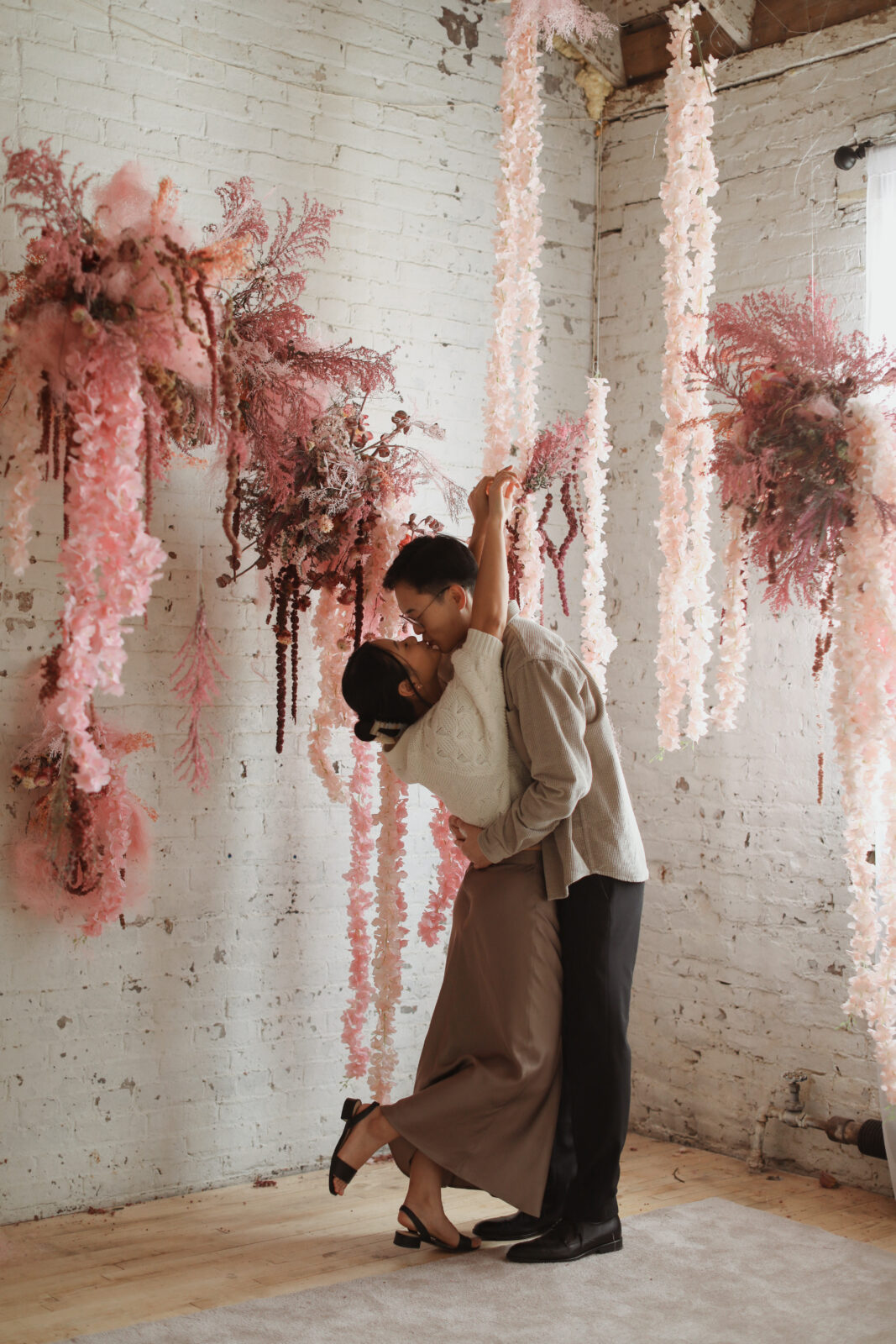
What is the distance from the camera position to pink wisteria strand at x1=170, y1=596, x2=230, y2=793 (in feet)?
11.4

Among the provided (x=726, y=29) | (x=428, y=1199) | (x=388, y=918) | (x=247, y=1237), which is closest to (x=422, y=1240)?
(x=428, y=1199)

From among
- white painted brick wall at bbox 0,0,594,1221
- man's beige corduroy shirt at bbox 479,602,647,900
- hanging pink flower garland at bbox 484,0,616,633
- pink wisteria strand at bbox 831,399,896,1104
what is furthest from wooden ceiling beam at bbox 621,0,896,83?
man's beige corduroy shirt at bbox 479,602,647,900

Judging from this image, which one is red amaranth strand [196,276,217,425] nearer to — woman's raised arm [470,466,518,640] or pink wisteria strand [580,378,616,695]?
woman's raised arm [470,466,518,640]

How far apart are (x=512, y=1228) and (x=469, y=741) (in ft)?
4.07

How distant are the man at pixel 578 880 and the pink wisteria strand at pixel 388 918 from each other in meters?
0.41

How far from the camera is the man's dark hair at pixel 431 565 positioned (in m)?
2.89

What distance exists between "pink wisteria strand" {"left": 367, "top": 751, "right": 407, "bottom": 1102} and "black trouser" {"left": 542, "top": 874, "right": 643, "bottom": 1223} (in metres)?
0.57

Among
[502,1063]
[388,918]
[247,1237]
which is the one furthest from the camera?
[388,918]

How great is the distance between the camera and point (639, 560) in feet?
14.4

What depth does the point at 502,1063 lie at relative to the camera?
9.49ft

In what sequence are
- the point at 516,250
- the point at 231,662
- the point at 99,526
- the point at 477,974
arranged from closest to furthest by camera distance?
1. the point at 99,526
2. the point at 477,974
3. the point at 516,250
4. the point at 231,662

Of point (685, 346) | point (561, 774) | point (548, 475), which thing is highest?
point (685, 346)

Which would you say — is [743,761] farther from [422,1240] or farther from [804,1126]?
[422,1240]

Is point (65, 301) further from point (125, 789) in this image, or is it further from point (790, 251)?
point (790, 251)
